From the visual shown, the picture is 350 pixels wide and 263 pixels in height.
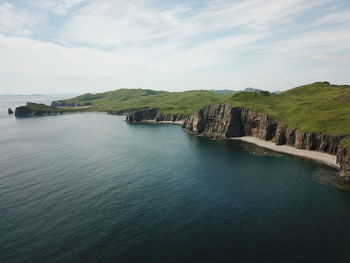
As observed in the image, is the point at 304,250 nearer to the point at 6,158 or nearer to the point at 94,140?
the point at 6,158

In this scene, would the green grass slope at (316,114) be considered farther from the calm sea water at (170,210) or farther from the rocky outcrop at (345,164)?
the calm sea water at (170,210)

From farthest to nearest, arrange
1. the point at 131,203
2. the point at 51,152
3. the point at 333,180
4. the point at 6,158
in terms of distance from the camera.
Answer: the point at 51,152 → the point at 6,158 → the point at 333,180 → the point at 131,203

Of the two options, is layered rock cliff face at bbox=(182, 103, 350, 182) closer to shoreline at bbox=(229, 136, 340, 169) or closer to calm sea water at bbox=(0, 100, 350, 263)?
shoreline at bbox=(229, 136, 340, 169)

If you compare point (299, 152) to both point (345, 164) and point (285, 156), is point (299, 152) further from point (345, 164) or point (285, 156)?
point (345, 164)

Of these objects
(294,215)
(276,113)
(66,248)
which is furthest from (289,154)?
(66,248)

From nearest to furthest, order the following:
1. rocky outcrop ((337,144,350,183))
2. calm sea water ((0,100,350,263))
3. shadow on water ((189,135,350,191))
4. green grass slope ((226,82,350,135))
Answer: calm sea water ((0,100,350,263)) < rocky outcrop ((337,144,350,183)) < shadow on water ((189,135,350,191)) < green grass slope ((226,82,350,135))

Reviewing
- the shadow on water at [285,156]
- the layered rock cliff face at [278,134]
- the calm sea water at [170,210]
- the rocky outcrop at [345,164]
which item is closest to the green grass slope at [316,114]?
the layered rock cliff face at [278,134]

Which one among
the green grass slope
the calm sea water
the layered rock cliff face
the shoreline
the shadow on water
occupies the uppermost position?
the green grass slope

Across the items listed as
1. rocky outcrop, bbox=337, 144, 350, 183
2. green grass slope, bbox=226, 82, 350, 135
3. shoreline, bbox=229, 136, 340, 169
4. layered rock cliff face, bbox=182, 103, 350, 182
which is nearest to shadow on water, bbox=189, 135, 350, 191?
rocky outcrop, bbox=337, 144, 350, 183
